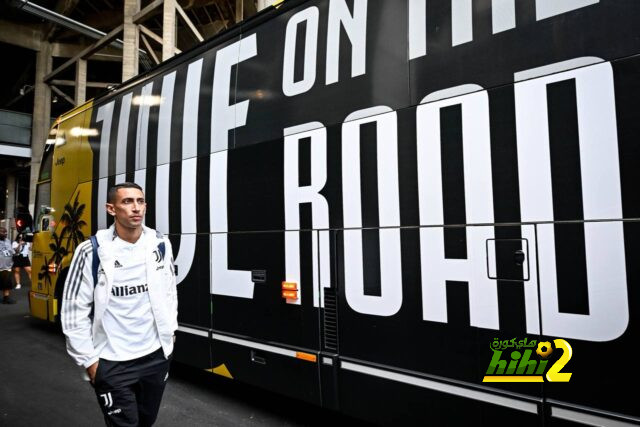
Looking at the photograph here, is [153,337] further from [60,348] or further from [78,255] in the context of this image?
[60,348]

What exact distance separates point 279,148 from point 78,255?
5.72 feet

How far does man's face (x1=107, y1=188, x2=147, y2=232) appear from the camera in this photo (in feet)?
7.41

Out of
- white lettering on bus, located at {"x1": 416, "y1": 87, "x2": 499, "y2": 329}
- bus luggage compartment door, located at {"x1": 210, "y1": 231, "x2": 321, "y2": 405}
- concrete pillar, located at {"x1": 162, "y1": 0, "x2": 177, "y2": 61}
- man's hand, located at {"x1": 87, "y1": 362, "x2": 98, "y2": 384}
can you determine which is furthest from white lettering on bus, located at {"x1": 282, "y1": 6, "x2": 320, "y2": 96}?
concrete pillar, located at {"x1": 162, "y1": 0, "x2": 177, "y2": 61}

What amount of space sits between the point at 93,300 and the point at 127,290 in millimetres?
171

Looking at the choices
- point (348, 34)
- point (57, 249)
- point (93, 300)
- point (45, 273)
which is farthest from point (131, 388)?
point (45, 273)

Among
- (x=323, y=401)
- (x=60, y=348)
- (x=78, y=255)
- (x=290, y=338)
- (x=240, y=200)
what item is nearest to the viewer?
(x=78, y=255)

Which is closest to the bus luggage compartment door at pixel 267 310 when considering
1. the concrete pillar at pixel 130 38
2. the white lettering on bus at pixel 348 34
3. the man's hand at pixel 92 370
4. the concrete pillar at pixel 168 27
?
the white lettering on bus at pixel 348 34

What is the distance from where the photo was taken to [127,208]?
7.39ft

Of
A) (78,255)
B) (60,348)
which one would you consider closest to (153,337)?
(78,255)

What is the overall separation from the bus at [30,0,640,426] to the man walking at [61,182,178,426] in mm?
1173

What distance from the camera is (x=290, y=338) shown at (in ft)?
10.9

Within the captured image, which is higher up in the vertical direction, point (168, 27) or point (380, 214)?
point (168, 27)

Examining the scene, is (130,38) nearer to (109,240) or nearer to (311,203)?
(311,203)

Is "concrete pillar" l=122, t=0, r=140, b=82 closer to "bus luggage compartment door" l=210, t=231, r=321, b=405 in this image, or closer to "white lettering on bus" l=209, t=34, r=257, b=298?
"white lettering on bus" l=209, t=34, r=257, b=298
